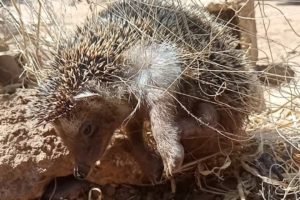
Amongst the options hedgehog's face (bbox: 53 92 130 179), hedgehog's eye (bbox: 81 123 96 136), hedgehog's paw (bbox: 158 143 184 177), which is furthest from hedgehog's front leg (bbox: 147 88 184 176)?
hedgehog's eye (bbox: 81 123 96 136)

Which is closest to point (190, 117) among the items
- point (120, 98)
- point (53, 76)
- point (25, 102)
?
point (120, 98)

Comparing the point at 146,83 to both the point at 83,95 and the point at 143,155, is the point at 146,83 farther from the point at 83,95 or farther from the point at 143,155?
the point at 143,155

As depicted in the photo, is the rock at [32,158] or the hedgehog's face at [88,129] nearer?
the hedgehog's face at [88,129]

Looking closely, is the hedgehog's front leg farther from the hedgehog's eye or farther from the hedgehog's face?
the hedgehog's eye

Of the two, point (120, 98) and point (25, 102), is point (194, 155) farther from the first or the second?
point (25, 102)

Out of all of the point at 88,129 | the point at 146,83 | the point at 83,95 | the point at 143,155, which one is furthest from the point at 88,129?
the point at 143,155

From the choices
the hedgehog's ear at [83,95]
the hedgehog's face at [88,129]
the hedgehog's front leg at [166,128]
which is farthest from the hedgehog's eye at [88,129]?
the hedgehog's front leg at [166,128]

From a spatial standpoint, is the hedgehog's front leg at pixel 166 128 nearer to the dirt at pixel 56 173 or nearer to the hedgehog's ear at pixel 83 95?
the hedgehog's ear at pixel 83 95

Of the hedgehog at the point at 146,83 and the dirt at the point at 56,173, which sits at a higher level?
the hedgehog at the point at 146,83

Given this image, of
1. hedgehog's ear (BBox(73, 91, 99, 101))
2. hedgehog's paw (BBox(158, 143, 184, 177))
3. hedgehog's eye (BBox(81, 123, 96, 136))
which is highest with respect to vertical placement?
hedgehog's ear (BBox(73, 91, 99, 101))
